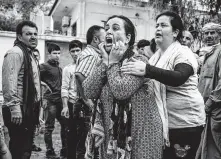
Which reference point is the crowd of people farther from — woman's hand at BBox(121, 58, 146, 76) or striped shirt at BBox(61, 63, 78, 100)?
striped shirt at BBox(61, 63, 78, 100)

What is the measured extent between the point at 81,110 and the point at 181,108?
2.40m

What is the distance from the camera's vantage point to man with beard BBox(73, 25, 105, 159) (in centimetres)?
401

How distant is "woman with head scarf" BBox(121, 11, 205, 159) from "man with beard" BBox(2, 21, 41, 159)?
6.88 ft

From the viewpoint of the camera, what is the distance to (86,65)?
4000mm

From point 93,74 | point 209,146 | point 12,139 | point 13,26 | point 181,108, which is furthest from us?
point 13,26

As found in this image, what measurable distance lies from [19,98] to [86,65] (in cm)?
107

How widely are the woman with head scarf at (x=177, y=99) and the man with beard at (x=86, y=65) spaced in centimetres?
88

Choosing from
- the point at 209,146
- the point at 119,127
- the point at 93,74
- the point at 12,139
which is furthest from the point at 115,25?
the point at 12,139

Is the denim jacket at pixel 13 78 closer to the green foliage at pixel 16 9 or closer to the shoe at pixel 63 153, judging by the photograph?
the shoe at pixel 63 153

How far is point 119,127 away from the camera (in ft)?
8.49

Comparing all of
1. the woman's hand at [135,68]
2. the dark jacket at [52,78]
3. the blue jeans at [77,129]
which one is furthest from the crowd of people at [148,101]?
the dark jacket at [52,78]

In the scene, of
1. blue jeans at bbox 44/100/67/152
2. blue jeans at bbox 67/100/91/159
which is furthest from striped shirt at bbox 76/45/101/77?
blue jeans at bbox 44/100/67/152

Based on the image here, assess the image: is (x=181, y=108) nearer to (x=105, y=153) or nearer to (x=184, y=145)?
(x=184, y=145)

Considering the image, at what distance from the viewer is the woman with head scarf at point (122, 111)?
8.36ft
